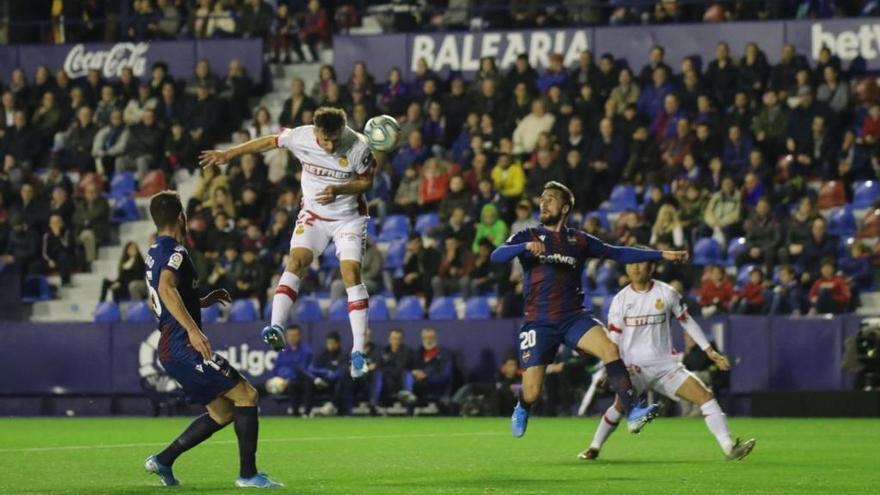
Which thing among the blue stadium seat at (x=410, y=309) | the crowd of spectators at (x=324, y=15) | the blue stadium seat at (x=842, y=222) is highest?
the crowd of spectators at (x=324, y=15)

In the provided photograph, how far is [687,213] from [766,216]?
1.28 metres

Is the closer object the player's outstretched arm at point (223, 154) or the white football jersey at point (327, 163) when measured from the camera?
the player's outstretched arm at point (223, 154)

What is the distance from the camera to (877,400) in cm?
2406

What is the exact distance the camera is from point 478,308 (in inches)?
1065

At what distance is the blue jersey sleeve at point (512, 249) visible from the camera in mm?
14281

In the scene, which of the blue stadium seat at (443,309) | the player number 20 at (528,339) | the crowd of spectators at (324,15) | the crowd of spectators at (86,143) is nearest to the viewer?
the player number 20 at (528,339)

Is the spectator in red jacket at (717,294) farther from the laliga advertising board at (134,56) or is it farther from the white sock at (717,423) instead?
the laliga advertising board at (134,56)

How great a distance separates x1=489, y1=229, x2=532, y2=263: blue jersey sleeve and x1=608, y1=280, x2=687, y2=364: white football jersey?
5.71 feet

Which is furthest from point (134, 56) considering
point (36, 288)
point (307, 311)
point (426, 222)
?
point (307, 311)

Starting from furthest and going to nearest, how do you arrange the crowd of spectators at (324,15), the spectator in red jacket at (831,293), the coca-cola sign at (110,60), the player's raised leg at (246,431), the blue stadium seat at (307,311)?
the coca-cola sign at (110,60)
the crowd of spectators at (324,15)
the blue stadium seat at (307,311)
the spectator in red jacket at (831,293)
the player's raised leg at (246,431)

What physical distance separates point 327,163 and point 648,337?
3286 mm

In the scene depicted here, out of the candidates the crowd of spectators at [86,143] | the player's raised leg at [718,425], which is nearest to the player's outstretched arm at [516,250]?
the player's raised leg at [718,425]

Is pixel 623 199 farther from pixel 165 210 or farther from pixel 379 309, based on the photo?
pixel 165 210

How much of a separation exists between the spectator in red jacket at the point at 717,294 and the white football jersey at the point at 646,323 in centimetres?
978
